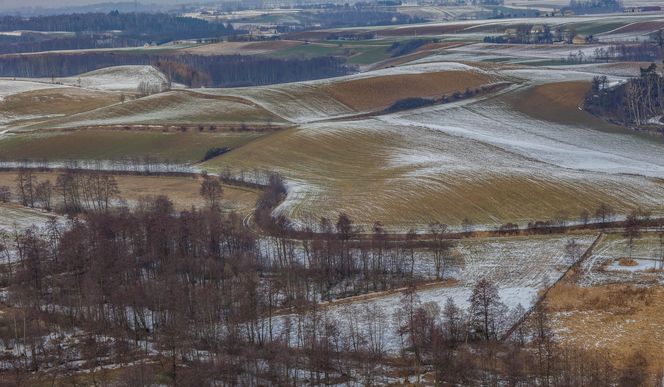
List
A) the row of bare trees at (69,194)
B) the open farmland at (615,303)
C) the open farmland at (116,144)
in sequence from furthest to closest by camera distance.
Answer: the open farmland at (116,144) → the row of bare trees at (69,194) → the open farmland at (615,303)

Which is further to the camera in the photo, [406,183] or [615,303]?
[406,183]

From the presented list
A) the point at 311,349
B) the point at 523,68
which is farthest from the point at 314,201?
the point at 523,68

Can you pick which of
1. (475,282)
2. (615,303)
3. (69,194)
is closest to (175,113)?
(69,194)

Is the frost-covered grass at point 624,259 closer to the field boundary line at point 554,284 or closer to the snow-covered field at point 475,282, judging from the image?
the field boundary line at point 554,284

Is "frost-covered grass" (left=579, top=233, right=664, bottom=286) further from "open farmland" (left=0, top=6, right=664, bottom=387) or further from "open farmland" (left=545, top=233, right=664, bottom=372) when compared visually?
"open farmland" (left=0, top=6, right=664, bottom=387)

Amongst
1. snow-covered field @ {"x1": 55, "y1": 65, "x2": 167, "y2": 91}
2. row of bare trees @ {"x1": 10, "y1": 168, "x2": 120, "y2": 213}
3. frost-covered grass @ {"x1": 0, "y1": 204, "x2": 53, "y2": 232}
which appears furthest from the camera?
snow-covered field @ {"x1": 55, "y1": 65, "x2": 167, "y2": 91}

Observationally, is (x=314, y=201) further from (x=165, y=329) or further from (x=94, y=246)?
(x=165, y=329)

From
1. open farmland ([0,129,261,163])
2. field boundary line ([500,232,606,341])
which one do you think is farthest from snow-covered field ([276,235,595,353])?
open farmland ([0,129,261,163])

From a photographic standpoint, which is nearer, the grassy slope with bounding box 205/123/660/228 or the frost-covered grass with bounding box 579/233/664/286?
the frost-covered grass with bounding box 579/233/664/286

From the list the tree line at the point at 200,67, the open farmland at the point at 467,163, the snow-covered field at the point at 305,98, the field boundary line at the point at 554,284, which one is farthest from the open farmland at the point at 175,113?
the field boundary line at the point at 554,284

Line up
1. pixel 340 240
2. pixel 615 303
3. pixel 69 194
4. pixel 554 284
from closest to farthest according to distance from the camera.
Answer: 1. pixel 615 303
2. pixel 554 284
3. pixel 340 240
4. pixel 69 194

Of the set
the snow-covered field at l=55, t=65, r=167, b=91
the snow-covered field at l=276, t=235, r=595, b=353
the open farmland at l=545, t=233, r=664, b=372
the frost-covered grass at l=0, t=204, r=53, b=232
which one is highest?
the snow-covered field at l=55, t=65, r=167, b=91

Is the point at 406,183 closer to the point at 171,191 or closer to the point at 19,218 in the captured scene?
the point at 171,191
